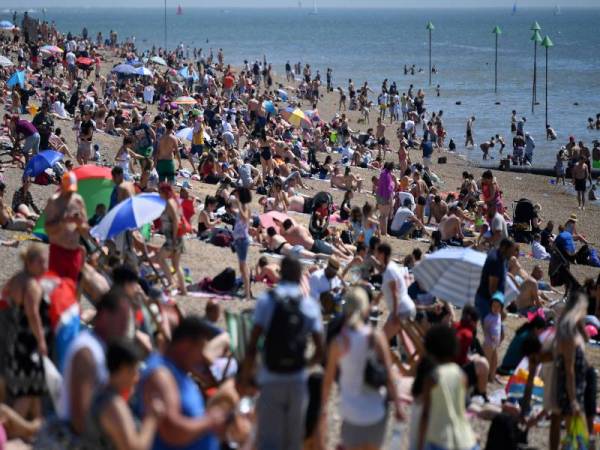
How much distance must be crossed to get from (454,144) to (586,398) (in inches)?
1083

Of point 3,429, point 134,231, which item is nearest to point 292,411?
point 3,429

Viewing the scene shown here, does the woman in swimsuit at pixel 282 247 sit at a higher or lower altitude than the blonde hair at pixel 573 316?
lower

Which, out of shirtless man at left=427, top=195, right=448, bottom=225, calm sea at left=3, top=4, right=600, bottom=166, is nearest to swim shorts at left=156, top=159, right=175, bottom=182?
shirtless man at left=427, top=195, right=448, bottom=225

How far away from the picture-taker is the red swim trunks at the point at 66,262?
25.6 ft

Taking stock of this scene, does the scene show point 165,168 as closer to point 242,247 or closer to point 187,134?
point 242,247

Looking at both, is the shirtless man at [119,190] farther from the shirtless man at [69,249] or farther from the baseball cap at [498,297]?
the baseball cap at [498,297]

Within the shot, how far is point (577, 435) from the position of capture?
715 centimetres

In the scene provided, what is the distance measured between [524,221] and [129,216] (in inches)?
393

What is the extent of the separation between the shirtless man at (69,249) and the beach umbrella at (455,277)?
3251 mm

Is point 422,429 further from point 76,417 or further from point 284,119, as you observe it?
point 284,119

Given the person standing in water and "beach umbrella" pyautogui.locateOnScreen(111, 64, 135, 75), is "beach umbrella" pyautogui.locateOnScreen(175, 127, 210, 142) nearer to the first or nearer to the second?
"beach umbrella" pyautogui.locateOnScreen(111, 64, 135, 75)

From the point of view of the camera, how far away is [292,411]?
530cm

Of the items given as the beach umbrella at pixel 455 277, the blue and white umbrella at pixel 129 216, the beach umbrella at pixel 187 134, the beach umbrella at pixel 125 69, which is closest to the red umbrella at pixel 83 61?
the beach umbrella at pixel 125 69

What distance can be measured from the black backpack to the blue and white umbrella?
4.28 m
